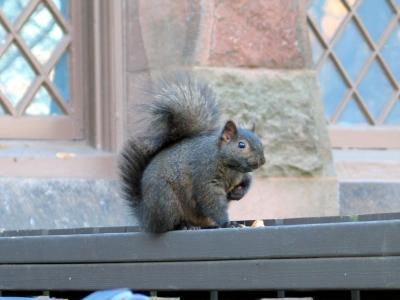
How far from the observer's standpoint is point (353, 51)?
6.47 m

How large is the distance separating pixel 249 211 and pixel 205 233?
102 inches

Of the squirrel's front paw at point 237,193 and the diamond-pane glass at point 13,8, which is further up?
the diamond-pane glass at point 13,8

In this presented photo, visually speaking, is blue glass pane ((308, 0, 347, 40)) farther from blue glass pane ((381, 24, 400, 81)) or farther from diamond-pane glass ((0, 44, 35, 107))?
diamond-pane glass ((0, 44, 35, 107))

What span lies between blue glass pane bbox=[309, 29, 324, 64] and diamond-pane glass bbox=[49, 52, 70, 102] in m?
1.40

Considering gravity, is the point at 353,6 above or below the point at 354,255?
above

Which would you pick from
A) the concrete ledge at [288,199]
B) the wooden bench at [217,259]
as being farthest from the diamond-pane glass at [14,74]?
the wooden bench at [217,259]

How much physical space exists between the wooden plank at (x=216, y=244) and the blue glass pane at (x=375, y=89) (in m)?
3.56

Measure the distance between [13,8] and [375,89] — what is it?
2.11 metres

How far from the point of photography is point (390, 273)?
2578 mm

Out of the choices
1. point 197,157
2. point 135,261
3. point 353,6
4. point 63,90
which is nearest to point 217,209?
point 197,157

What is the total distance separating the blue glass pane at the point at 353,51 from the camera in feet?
21.2

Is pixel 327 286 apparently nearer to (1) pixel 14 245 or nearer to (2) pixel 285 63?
(1) pixel 14 245

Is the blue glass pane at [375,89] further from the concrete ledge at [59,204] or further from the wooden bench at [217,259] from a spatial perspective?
the wooden bench at [217,259]

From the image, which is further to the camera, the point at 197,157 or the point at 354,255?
the point at 197,157
